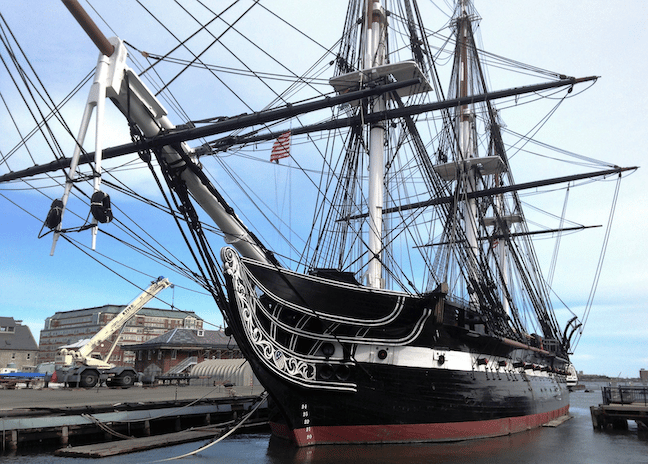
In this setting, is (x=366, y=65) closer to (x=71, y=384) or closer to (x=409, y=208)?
(x=409, y=208)

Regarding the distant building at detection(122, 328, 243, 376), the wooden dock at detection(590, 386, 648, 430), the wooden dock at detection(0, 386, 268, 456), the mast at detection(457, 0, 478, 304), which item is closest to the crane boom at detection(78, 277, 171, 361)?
the distant building at detection(122, 328, 243, 376)

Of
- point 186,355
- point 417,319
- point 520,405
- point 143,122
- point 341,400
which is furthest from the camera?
point 186,355

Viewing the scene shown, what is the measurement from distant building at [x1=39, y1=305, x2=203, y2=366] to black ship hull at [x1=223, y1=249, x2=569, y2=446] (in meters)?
50.3

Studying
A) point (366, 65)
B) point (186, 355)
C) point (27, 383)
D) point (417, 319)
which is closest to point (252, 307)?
point (417, 319)

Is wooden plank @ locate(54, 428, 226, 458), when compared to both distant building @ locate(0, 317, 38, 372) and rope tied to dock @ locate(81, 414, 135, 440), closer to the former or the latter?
rope tied to dock @ locate(81, 414, 135, 440)

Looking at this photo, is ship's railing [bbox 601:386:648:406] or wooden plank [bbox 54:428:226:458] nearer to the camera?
wooden plank [bbox 54:428:226:458]

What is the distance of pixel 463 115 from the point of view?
2839 centimetres

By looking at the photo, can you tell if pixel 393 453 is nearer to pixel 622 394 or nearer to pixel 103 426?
pixel 103 426

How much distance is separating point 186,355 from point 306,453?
112 feet

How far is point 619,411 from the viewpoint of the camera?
22031 mm

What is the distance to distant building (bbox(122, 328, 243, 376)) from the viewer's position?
A: 41.9 meters

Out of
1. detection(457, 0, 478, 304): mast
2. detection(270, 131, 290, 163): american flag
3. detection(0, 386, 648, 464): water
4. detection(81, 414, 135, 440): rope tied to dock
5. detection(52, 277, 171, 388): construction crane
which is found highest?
detection(457, 0, 478, 304): mast

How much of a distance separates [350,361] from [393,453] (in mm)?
2286

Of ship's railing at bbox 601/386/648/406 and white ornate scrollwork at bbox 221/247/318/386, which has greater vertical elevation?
white ornate scrollwork at bbox 221/247/318/386
